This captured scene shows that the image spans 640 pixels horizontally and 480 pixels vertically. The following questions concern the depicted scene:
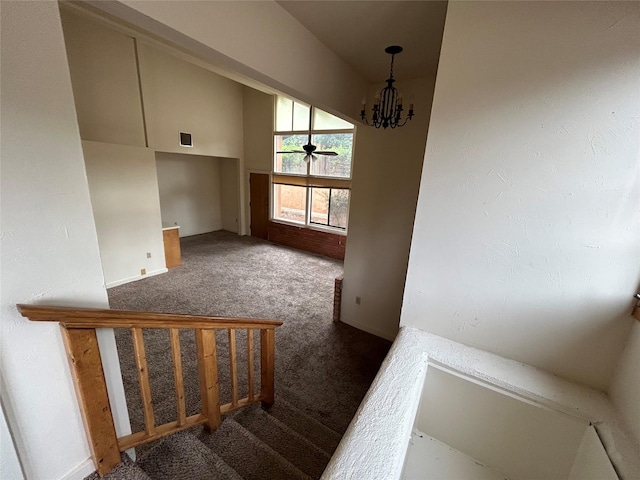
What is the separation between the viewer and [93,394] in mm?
1236

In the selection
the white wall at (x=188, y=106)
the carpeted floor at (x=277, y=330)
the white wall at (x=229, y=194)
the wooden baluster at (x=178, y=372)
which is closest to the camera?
the wooden baluster at (x=178, y=372)

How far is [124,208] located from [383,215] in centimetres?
409

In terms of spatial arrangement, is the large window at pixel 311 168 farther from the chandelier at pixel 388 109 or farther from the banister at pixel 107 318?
the banister at pixel 107 318

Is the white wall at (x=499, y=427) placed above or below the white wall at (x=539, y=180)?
below

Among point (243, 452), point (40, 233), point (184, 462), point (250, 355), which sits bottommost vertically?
point (243, 452)

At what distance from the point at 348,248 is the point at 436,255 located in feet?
7.23

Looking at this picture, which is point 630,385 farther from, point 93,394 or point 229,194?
point 229,194

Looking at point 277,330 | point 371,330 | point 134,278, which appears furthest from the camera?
point 134,278

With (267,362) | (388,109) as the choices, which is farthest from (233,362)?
(388,109)

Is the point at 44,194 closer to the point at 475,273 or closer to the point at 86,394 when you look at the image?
the point at 86,394

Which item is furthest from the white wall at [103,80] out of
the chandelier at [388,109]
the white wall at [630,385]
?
the white wall at [630,385]

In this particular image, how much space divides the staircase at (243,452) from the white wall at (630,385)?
62.4 inches

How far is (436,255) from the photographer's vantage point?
4.61ft

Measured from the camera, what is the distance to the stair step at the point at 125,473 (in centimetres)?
131
